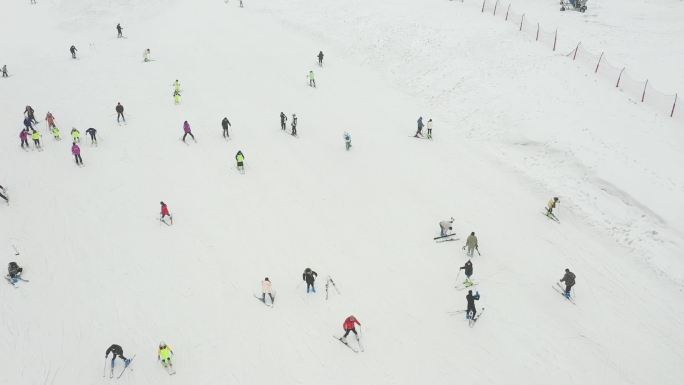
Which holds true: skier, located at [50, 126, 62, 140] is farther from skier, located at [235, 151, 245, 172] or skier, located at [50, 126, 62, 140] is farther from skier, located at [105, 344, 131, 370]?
skier, located at [105, 344, 131, 370]

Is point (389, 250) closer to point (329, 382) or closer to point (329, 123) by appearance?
point (329, 382)

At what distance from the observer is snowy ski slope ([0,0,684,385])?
16.5 meters

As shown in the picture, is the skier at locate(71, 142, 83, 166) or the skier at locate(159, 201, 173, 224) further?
the skier at locate(71, 142, 83, 166)

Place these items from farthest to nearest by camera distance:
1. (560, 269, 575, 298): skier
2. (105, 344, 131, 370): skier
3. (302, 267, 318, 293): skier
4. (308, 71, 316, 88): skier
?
(308, 71, 316, 88): skier, (560, 269, 575, 298): skier, (302, 267, 318, 293): skier, (105, 344, 131, 370): skier

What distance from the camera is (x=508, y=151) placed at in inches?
1131

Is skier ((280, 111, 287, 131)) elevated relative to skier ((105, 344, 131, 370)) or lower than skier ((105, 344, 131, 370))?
Answer: elevated

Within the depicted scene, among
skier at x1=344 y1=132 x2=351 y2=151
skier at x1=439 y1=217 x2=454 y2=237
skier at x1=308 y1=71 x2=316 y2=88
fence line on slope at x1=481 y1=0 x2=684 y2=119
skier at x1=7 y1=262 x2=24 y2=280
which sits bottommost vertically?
skier at x1=7 y1=262 x2=24 y2=280

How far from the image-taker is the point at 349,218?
76.6 feet

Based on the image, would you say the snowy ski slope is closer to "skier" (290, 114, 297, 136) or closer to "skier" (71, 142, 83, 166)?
"skier" (71, 142, 83, 166)

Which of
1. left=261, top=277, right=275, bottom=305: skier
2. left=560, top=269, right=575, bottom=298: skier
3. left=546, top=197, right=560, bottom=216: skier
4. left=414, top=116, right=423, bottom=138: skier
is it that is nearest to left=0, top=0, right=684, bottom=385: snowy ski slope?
left=261, top=277, right=275, bottom=305: skier

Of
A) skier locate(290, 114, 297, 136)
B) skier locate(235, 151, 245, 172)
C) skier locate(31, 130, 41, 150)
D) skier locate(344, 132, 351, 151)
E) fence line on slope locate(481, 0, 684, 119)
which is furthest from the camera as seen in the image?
skier locate(290, 114, 297, 136)

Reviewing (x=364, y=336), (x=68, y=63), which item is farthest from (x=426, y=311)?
(x=68, y=63)

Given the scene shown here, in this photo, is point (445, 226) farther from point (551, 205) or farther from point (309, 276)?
point (309, 276)

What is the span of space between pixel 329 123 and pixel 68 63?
26.6m
